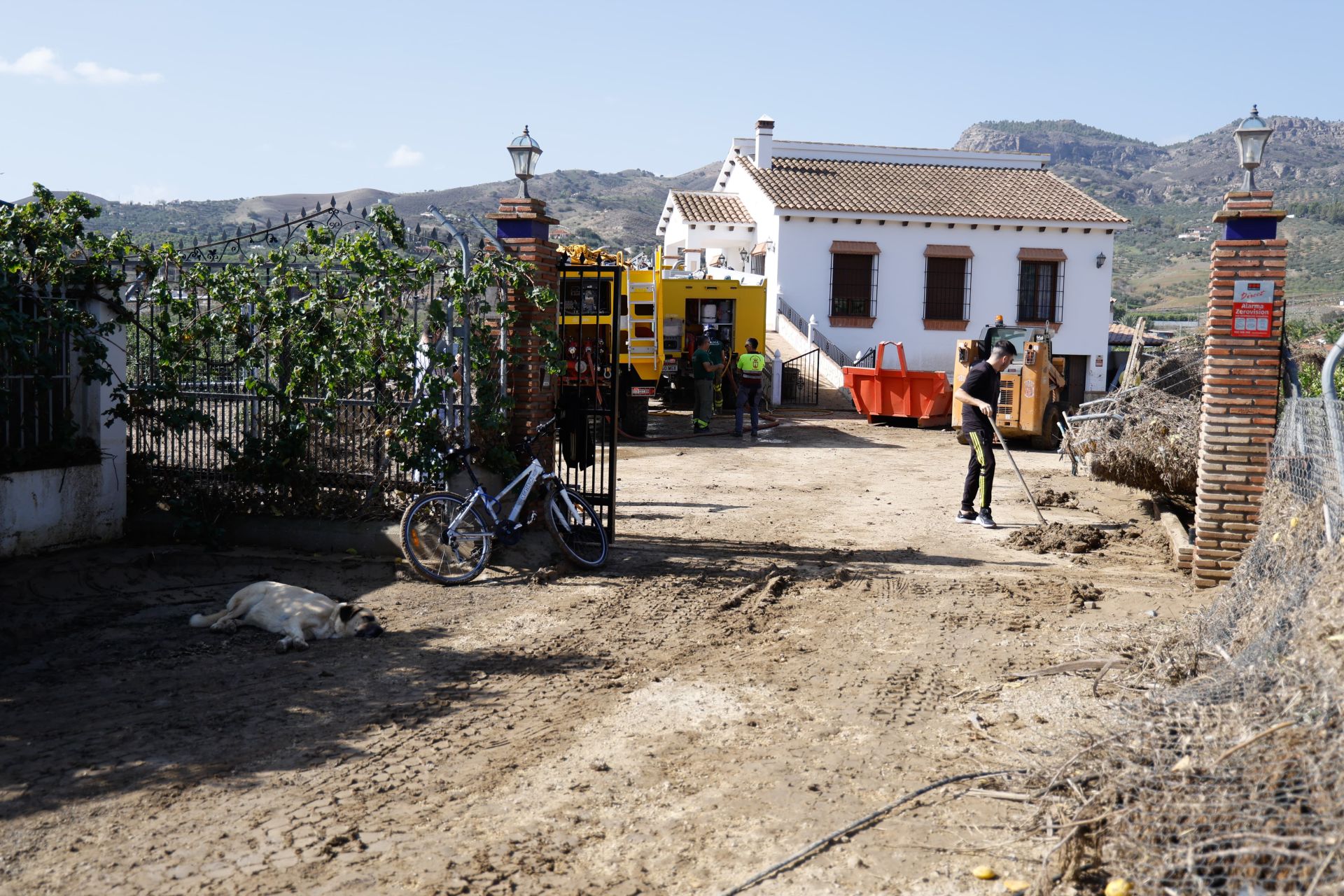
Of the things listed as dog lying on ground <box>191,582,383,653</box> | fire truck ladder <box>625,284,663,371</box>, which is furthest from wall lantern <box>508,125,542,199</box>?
fire truck ladder <box>625,284,663,371</box>

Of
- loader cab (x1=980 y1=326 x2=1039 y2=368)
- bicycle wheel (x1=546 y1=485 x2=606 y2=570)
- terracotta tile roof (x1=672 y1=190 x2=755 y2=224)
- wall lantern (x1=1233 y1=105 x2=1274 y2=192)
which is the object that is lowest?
bicycle wheel (x1=546 y1=485 x2=606 y2=570)

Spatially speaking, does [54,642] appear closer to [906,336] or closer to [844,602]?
[844,602]

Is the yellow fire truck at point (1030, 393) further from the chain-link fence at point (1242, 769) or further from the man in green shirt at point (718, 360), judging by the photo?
the chain-link fence at point (1242, 769)

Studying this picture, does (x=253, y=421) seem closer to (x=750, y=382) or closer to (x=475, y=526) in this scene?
(x=475, y=526)

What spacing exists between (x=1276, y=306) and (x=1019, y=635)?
340 centimetres

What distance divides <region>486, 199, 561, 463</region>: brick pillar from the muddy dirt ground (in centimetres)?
129

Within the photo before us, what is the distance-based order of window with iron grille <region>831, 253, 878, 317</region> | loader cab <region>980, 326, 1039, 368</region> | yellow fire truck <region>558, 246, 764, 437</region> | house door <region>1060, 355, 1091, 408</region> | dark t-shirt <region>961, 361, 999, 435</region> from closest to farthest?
1. dark t-shirt <region>961, 361, 999, 435</region>
2. yellow fire truck <region>558, 246, 764, 437</region>
3. loader cab <region>980, 326, 1039, 368</region>
4. window with iron grille <region>831, 253, 878, 317</region>
5. house door <region>1060, 355, 1091, 408</region>

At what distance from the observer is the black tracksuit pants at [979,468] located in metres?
11.5

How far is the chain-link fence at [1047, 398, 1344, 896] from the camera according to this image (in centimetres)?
340

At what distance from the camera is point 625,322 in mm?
21969

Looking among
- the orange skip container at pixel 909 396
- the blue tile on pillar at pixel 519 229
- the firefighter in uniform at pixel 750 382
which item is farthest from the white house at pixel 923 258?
the blue tile on pillar at pixel 519 229

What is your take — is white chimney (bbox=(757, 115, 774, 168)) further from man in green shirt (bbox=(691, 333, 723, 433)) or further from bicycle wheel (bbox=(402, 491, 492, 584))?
bicycle wheel (bbox=(402, 491, 492, 584))

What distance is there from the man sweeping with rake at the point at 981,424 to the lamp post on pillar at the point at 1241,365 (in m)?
2.96

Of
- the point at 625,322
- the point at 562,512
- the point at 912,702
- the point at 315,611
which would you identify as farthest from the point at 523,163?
the point at 625,322
